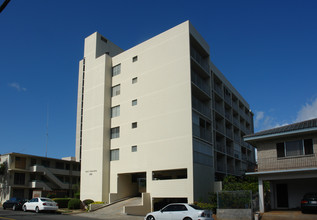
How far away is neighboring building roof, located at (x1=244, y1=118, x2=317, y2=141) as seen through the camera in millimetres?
21469

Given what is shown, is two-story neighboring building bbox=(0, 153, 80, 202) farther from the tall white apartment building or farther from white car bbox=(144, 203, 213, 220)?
white car bbox=(144, 203, 213, 220)

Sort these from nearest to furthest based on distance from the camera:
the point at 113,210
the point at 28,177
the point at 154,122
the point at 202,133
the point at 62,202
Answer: the point at 113,210, the point at 202,133, the point at 154,122, the point at 62,202, the point at 28,177

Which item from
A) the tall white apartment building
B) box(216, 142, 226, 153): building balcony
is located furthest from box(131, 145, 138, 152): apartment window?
box(216, 142, 226, 153): building balcony

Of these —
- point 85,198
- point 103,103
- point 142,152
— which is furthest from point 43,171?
point 142,152

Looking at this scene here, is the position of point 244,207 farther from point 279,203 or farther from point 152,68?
point 152,68

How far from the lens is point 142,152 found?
34156 millimetres

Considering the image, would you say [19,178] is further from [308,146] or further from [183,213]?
[308,146]

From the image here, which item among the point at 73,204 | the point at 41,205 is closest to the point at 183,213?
the point at 41,205

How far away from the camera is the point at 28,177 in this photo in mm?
50188

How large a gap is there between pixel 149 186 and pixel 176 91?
411 inches

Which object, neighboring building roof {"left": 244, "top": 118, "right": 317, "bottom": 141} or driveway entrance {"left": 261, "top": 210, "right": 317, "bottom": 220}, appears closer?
driveway entrance {"left": 261, "top": 210, "right": 317, "bottom": 220}

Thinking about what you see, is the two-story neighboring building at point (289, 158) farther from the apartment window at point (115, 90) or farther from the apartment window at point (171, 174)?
the apartment window at point (115, 90)

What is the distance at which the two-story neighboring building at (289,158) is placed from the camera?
21531 mm

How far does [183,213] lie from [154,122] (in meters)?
→ 16.2
